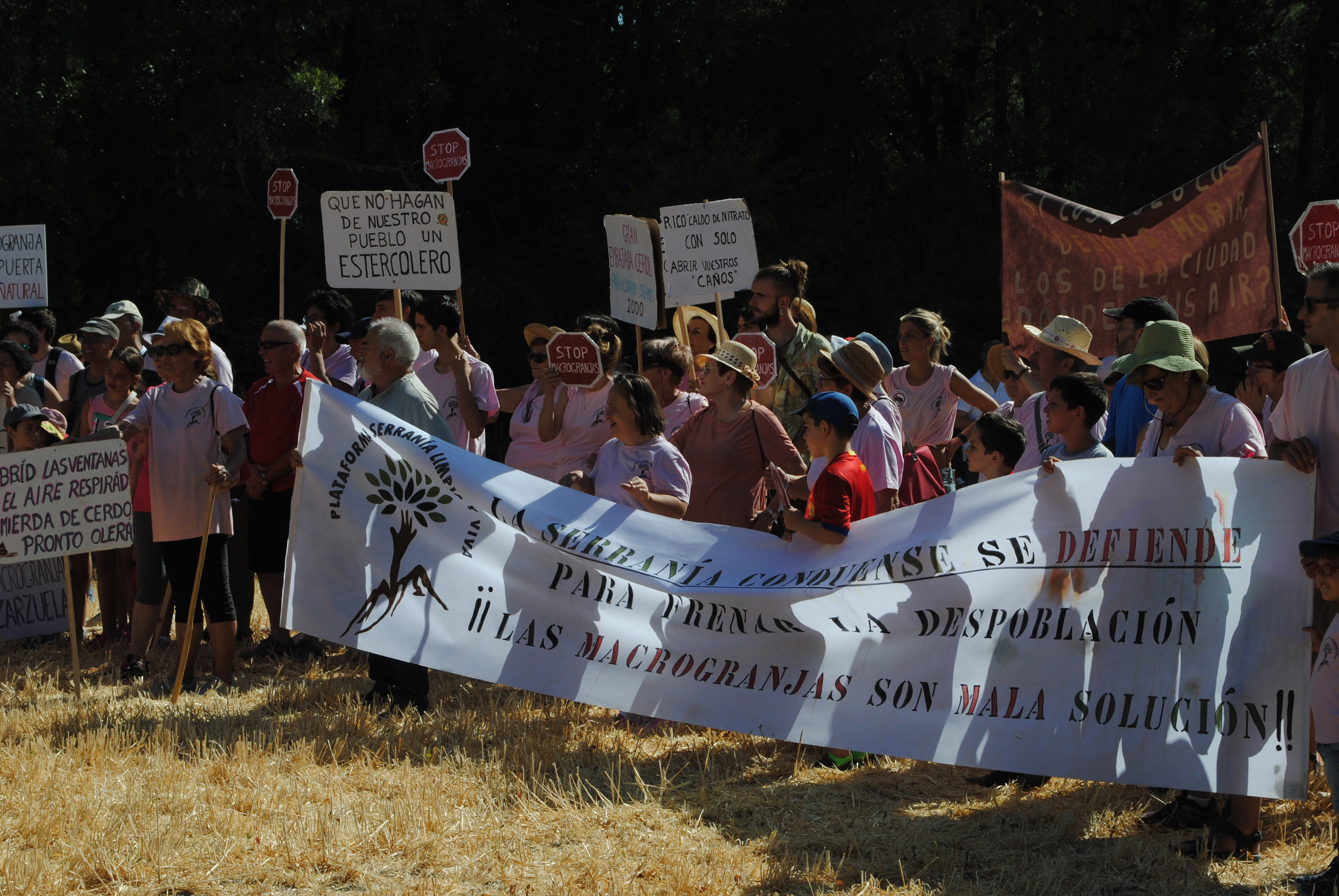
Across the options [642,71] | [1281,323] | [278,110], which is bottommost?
[1281,323]

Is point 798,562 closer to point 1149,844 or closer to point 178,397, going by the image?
point 1149,844

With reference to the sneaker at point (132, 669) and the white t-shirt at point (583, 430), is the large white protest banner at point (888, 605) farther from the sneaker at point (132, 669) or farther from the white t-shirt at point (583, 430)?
the sneaker at point (132, 669)

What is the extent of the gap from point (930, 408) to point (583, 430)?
207 cm

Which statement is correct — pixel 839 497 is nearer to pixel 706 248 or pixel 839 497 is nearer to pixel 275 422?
pixel 275 422

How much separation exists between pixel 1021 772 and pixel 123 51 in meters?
15.1

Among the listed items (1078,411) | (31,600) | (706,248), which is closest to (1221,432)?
(1078,411)

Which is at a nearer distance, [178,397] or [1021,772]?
[1021,772]

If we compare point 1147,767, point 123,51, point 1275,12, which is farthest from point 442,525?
point 1275,12

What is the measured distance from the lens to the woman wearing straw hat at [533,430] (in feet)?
25.5

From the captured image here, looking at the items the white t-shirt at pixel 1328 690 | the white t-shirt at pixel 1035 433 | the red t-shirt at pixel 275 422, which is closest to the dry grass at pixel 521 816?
the white t-shirt at pixel 1328 690

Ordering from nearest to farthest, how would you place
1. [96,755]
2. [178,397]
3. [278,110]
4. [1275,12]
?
[96,755] < [178,397] < [278,110] < [1275,12]

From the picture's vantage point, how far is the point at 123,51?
1606cm

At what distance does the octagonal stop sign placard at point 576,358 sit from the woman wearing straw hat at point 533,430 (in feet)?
1.04

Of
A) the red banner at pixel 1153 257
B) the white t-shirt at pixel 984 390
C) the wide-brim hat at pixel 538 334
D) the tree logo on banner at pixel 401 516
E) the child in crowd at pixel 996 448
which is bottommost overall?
the tree logo on banner at pixel 401 516
